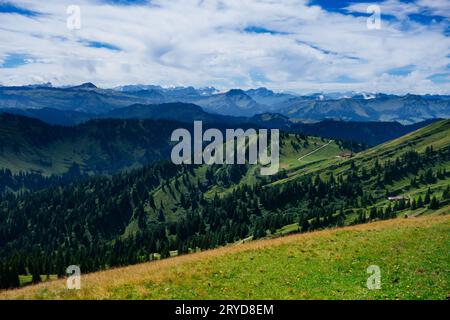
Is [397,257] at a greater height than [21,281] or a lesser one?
greater

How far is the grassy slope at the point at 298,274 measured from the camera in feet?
78.0

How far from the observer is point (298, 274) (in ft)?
93.2

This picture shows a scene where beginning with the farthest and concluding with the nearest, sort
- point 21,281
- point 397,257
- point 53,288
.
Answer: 1. point 21,281
2. point 397,257
3. point 53,288

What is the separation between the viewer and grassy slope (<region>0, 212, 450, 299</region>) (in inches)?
936
